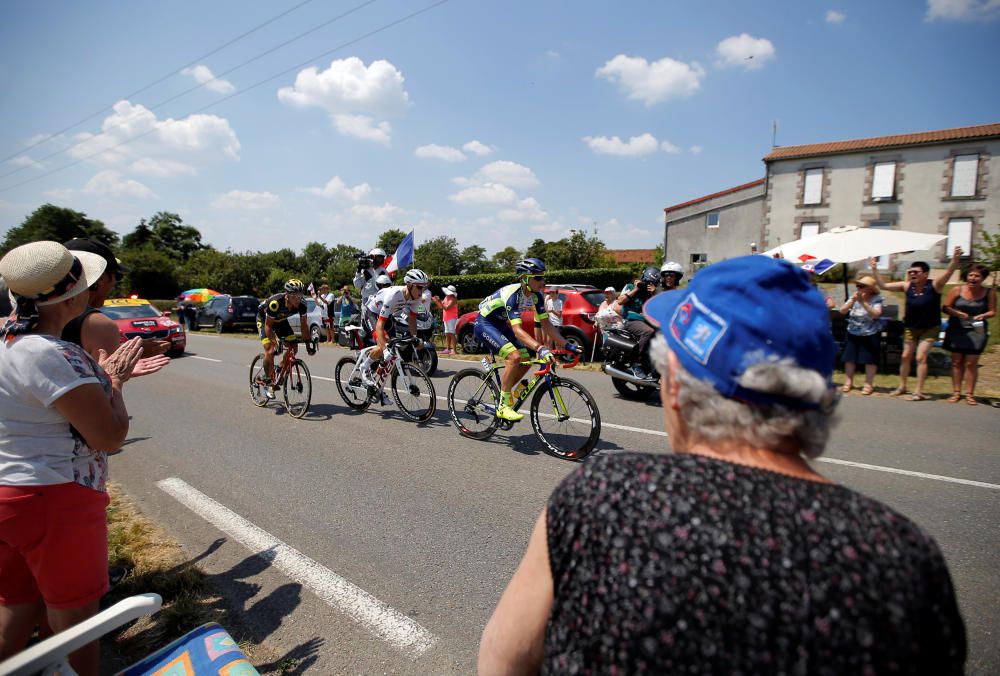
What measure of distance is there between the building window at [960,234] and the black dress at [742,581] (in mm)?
42648

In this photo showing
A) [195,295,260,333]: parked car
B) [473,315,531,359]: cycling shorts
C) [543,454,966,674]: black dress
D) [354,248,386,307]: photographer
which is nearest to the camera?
[543,454,966,674]: black dress

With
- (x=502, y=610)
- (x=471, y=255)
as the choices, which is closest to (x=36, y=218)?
(x=471, y=255)

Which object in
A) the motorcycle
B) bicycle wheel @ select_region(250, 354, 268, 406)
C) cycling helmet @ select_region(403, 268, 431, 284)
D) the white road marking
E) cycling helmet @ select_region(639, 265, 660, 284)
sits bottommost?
the white road marking

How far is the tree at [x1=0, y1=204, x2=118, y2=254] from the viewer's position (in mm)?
67750

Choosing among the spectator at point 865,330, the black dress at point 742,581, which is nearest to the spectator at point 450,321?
the spectator at point 865,330

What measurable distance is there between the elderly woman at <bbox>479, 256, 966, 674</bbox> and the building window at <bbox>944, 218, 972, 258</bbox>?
42485mm

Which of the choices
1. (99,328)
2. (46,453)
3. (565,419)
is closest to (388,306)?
(565,419)

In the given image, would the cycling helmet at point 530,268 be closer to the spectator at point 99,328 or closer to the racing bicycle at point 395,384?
the racing bicycle at point 395,384

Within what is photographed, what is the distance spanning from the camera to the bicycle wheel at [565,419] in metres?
5.59

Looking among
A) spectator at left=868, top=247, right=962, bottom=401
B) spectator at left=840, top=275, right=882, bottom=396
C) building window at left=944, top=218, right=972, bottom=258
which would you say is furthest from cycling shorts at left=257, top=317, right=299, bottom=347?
building window at left=944, top=218, right=972, bottom=258

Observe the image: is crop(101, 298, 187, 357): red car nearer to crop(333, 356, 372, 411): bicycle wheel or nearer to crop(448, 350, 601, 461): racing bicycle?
crop(333, 356, 372, 411): bicycle wheel

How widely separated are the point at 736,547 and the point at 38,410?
2547mm

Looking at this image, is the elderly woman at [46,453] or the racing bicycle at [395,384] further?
the racing bicycle at [395,384]

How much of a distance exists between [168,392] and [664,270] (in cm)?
955
